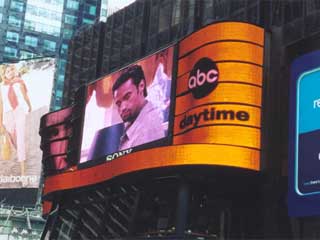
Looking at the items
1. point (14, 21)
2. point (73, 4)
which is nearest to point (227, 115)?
point (14, 21)

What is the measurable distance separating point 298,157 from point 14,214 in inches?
2313

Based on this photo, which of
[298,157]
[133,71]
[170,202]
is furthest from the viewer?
[133,71]

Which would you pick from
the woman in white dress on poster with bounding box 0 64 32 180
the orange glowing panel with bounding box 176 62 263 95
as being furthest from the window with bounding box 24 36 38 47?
the orange glowing panel with bounding box 176 62 263 95

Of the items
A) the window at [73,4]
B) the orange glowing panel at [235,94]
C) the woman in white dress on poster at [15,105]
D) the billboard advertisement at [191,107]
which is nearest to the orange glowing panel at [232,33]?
the billboard advertisement at [191,107]

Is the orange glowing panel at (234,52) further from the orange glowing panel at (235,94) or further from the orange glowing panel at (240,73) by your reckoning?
the orange glowing panel at (235,94)

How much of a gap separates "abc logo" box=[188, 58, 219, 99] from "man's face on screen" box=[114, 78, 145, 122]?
4.51m

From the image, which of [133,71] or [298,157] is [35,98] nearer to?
[133,71]

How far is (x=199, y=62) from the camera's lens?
31.0m

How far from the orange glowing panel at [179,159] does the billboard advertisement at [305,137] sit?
2.46 metres

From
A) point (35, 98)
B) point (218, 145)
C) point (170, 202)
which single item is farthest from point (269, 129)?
point (35, 98)

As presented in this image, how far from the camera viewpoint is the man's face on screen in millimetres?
35062

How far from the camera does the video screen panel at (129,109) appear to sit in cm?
3309

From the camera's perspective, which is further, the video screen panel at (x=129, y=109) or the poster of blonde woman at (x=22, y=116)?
the poster of blonde woman at (x=22, y=116)

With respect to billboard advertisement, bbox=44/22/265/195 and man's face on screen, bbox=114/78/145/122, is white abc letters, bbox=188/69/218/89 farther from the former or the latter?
man's face on screen, bbox=114/78/145/122
